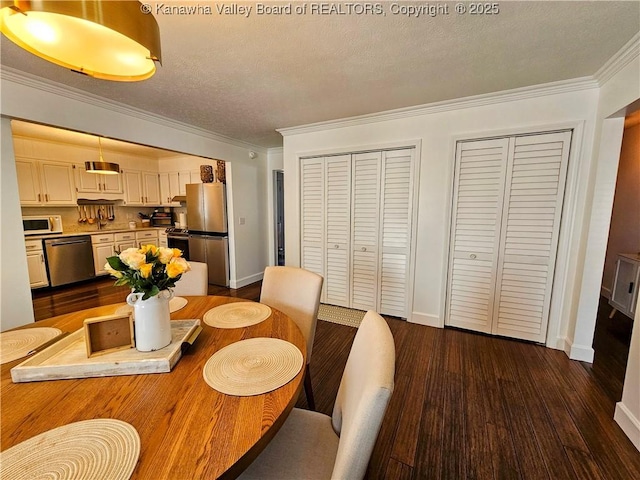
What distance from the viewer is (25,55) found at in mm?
1709

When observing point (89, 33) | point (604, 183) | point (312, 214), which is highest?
point (89, 33)

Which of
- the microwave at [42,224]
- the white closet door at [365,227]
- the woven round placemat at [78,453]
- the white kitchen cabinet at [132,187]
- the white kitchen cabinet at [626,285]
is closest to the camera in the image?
the woven round placemat at [78,453]

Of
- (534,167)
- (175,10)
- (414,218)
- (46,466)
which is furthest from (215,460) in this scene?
(534,167)

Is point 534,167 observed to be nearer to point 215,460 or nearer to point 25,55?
point 215,460

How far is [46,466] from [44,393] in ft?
1.15

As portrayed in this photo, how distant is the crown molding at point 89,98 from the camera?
1.92m

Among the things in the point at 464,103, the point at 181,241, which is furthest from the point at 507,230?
the point at 181,241

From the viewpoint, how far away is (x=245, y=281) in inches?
170

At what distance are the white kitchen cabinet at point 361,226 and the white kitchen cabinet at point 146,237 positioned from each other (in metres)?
3.59

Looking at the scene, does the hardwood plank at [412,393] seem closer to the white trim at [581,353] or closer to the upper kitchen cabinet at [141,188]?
the white trim at [581,353]

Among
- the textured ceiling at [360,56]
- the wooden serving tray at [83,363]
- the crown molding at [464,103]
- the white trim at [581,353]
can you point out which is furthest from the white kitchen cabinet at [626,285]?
the wooden serving tray at [83,363]

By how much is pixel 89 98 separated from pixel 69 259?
298cm

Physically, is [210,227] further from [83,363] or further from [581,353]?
[581,353]

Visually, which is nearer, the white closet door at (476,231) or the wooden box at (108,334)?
the wooden box at (108,334)
